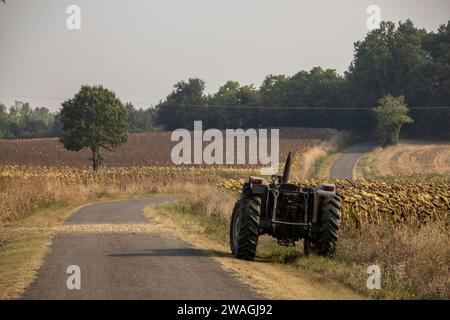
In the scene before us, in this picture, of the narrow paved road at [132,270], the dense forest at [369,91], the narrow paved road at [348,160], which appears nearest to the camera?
the narrow paved road at [132,270]

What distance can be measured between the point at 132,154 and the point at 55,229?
223 ft

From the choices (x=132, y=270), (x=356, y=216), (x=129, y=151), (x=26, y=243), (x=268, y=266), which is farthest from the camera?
(x=129, y=151)

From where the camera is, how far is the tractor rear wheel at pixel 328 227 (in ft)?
52.1

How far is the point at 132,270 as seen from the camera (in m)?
14.2

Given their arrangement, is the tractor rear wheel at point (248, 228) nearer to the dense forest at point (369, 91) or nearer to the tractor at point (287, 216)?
the tractor at point (287, 216)

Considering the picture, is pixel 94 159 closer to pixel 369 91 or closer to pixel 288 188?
pixel 288 188

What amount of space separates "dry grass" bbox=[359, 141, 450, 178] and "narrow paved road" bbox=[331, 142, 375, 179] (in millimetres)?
1436

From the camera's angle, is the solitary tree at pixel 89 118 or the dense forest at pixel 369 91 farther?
the dense forest at pixel 369 91

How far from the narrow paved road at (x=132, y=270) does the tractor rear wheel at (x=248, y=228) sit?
79 centimetres

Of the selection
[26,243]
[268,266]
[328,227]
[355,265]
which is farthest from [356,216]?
[26,243]

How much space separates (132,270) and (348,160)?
7312cm

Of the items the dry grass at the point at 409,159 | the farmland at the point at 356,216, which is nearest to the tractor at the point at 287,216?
the farmland at the point at 356,216

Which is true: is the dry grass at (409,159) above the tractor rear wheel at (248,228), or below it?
below

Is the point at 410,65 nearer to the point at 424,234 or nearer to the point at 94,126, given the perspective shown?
the point at 94,126
